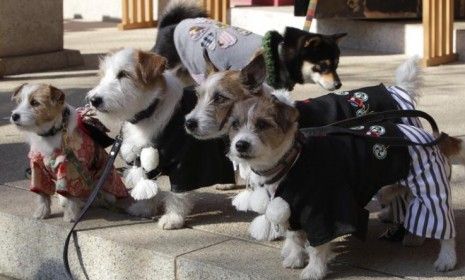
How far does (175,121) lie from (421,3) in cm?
663

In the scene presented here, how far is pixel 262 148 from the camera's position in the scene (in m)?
4.18

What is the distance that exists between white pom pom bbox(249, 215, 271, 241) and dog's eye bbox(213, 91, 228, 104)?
643 mm

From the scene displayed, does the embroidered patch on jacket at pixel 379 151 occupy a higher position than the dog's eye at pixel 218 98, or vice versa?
the dog's eye at pixel 218 98

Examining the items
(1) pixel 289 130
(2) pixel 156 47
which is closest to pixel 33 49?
(2) pixel 156 47

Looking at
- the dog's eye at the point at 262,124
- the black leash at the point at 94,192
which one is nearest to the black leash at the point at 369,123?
the dog's eye at the point at 262,124

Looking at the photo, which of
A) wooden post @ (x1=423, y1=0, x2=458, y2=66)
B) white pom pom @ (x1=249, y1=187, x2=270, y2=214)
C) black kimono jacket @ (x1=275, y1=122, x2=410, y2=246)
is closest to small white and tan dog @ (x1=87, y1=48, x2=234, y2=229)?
white pom pom @ (x1=249, y1=187, x2=270, y2=214)

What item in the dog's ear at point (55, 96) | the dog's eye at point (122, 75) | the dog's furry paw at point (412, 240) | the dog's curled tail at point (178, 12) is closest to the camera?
the dog's furry paw at point (412, 240)

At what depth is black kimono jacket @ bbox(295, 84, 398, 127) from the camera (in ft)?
17.0

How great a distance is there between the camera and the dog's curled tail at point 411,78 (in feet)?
17.1

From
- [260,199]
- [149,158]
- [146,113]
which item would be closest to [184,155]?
[149,158]

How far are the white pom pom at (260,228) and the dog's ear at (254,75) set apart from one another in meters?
0.67

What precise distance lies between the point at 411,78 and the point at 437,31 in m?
5.11

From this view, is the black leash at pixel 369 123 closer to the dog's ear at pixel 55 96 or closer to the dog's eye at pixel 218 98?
the dog's eye at pixel 218 98

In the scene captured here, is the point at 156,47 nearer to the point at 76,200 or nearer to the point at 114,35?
the point at 76,200
